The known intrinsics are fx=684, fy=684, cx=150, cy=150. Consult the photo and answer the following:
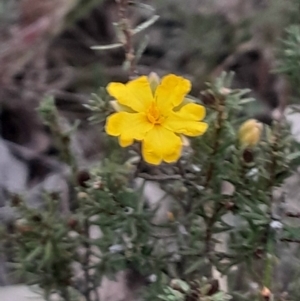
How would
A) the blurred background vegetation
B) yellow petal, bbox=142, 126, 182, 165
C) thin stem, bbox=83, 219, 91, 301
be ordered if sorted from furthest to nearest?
the blurred background vegetation
thin stem, bbox=83, 219, 91, 301
yellow petal, bbox=142, 126, 182, 165

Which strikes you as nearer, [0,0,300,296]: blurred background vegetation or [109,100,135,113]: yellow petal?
[109,100,135,113]: yellow petal

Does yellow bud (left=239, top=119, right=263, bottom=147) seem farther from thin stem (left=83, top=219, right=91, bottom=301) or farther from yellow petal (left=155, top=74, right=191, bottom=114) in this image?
thin stem (left=83, top=219, right=91, bottom=301)

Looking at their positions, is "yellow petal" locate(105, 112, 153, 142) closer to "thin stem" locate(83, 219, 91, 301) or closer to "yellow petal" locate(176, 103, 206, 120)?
"yellow petal" locate(176, 103, 206, 120)

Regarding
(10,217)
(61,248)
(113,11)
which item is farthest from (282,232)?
(113,11)

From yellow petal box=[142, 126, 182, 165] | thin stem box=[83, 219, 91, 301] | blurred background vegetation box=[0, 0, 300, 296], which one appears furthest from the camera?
blurred background vegetation box=[0, 0, 300, 296]

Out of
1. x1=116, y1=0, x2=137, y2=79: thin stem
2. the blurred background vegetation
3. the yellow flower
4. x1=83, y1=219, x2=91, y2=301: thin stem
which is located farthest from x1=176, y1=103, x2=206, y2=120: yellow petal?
the blurred background vegetation

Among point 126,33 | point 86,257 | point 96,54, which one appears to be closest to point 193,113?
point 126,33

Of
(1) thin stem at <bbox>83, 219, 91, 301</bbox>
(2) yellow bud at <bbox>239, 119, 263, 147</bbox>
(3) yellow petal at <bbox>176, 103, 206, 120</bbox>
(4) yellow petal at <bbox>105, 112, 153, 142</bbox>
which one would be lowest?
(1) thin stem at <bbox>83, 219, 91, 301</bbox>

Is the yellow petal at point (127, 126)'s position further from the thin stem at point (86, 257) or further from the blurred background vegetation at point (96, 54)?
the blurred background vegetation at point (96, 54)

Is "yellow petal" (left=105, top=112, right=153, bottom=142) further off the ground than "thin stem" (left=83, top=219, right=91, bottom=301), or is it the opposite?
"yellow petal" (left=105, top=112, right=153, bottom=142)
